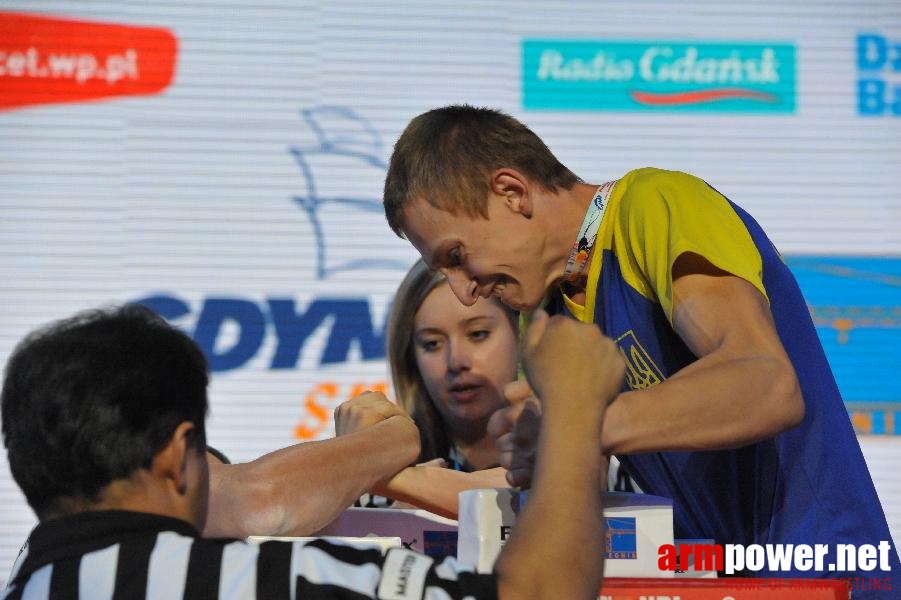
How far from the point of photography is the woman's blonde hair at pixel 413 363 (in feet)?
9.98

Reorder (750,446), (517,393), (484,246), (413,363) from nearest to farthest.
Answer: (517,393)
(750,446)
(484,246)
(413,363)

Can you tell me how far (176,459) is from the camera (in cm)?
123

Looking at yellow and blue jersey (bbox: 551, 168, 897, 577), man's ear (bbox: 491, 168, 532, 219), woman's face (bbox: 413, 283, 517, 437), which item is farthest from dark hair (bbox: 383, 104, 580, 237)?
woman's face (bbox: 413, 283, 517, 437)

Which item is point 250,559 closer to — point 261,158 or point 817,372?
point 817,372

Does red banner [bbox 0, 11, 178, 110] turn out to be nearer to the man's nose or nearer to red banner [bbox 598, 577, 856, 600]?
the man's nose

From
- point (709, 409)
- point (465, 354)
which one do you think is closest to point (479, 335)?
point (465, 354)

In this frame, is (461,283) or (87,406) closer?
(87,406)

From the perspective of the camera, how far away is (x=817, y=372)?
70.6 inches

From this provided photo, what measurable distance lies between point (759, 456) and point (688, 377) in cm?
41

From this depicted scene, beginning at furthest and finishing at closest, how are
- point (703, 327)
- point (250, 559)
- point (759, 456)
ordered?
point (759, 456) < point (703, 327) < point (250, 559)

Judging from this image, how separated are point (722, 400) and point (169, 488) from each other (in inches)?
27.7

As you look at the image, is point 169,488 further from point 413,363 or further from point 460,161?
→ point 413,363

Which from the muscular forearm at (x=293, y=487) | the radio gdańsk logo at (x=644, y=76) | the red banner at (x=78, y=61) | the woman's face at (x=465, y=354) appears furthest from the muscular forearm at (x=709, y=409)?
the red banner at (x=78, y=61)

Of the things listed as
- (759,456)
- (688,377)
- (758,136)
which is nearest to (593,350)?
(688,377)
